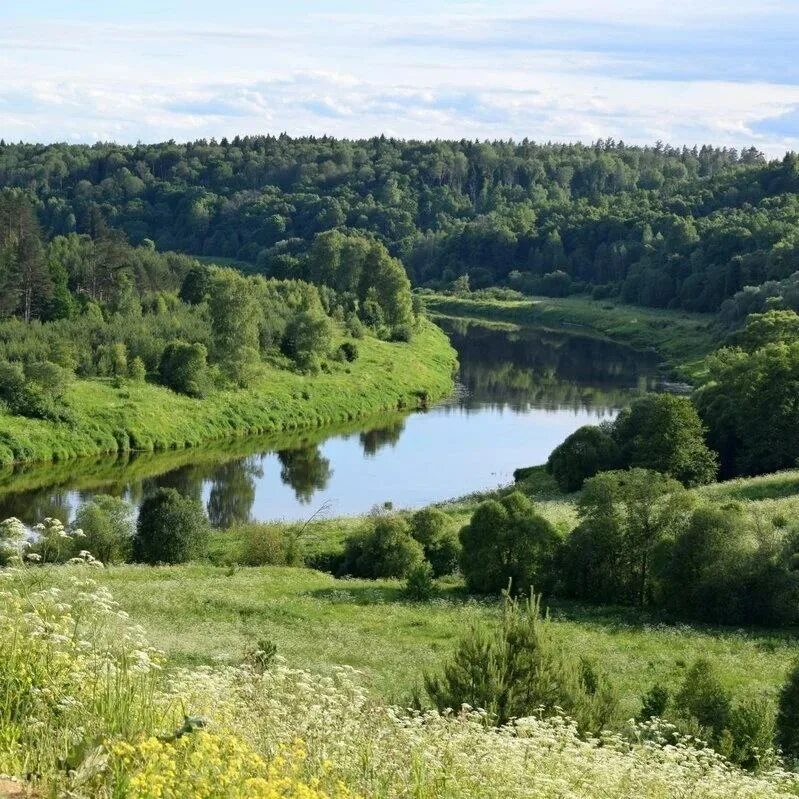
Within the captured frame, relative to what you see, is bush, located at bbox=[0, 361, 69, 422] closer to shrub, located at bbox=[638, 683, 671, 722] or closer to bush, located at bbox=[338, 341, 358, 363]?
bush, located at bbox=[338, 341, 358, 363]

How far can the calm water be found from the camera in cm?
5778

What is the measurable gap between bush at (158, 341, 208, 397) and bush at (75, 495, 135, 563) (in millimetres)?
33349

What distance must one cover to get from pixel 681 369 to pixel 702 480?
48.2 m

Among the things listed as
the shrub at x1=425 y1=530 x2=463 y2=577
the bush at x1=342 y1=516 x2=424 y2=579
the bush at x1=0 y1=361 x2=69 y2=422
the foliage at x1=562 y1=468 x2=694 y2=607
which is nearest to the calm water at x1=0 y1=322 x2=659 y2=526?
the bush at x1=0 y1=361 x2=69 y2=422

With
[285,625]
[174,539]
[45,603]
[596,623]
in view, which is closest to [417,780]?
[45,603]

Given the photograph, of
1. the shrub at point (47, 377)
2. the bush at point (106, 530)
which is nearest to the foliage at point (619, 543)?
the bush at point (106, 530)

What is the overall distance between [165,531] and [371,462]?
2655 centimetres

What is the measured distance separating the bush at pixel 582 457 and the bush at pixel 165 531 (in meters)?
19.7

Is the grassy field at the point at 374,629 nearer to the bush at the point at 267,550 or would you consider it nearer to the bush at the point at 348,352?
the bush at the point at 267,550

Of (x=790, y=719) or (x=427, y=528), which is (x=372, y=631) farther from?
(x=790, y=719)

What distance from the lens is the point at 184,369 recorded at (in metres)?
76.8

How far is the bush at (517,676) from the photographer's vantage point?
55.9 feet

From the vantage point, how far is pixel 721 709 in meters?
20.1

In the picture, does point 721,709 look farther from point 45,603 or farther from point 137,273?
point 137,273
